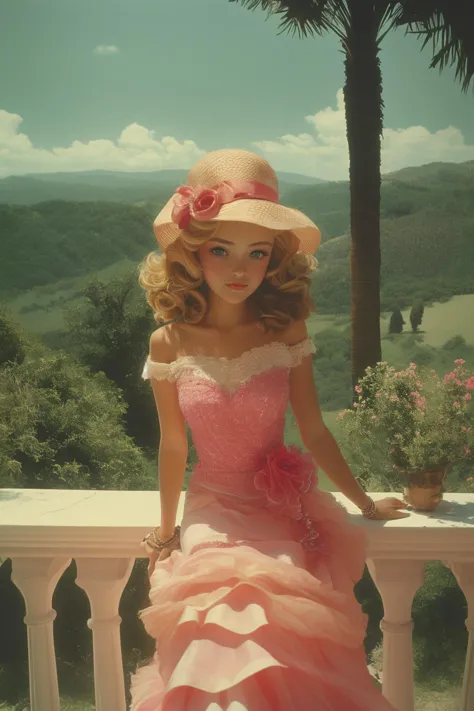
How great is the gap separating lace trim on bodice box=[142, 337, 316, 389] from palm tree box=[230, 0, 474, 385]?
4.16 ft

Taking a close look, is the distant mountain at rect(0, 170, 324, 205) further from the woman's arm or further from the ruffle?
the ruffle

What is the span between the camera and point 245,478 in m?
1.39

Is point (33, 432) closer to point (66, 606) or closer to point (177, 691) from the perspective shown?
point (66, 606)

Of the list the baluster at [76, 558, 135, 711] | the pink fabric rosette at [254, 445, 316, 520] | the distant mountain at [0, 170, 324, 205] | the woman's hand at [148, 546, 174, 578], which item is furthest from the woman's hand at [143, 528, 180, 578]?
the distant mountain at [0, 170, 324, 205]

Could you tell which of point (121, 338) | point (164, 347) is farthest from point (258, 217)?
→ point (121, 338)

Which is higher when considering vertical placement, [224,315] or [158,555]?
[224,315]

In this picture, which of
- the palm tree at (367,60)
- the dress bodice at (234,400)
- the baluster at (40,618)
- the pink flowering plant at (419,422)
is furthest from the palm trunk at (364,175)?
the baluster at (40,618)

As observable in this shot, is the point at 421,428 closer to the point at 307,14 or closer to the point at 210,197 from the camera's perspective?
the point at 210,197

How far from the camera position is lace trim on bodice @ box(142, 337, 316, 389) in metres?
1.39

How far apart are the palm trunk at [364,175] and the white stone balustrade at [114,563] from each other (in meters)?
1.19

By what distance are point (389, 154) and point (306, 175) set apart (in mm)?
352

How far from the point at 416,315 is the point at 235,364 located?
61.5 inches

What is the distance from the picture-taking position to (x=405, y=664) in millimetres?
1430

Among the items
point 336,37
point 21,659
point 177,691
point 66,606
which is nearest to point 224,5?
point 336,37
